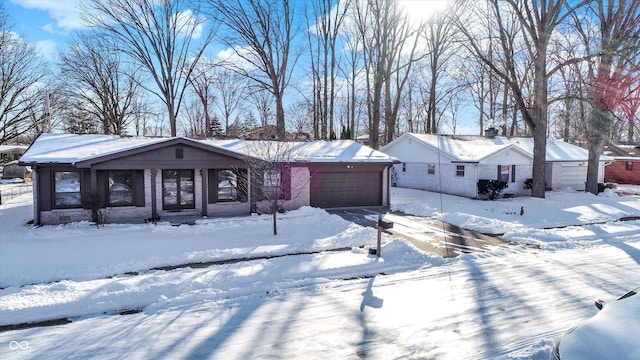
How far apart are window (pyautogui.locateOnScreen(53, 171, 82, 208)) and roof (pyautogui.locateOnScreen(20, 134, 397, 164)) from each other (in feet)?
2.68

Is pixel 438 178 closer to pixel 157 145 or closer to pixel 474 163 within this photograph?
pixel 474 163

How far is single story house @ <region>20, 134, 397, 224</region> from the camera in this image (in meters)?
13.3

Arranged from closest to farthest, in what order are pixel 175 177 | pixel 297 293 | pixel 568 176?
pixel 297 293, pixel 175 177, pixel 568 176

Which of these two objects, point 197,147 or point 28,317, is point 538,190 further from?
point 28,317

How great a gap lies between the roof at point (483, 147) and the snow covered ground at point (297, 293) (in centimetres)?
1047

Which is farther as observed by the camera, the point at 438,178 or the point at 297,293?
the point at 438,178

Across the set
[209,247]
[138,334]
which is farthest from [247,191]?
[138,334]

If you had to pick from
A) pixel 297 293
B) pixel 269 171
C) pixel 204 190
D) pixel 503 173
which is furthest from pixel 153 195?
pixel 503 173

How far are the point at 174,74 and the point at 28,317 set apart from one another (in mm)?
25451

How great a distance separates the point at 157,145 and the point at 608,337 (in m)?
14.1

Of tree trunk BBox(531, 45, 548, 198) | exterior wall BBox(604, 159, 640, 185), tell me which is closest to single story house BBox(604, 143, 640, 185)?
exterior wall BBox(604, 159, 640, 185)

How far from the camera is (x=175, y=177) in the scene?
15.0 metres

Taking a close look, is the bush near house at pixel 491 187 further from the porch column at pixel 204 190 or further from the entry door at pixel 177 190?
the entry door at pixel 177 190

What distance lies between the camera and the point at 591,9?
21141 mm
